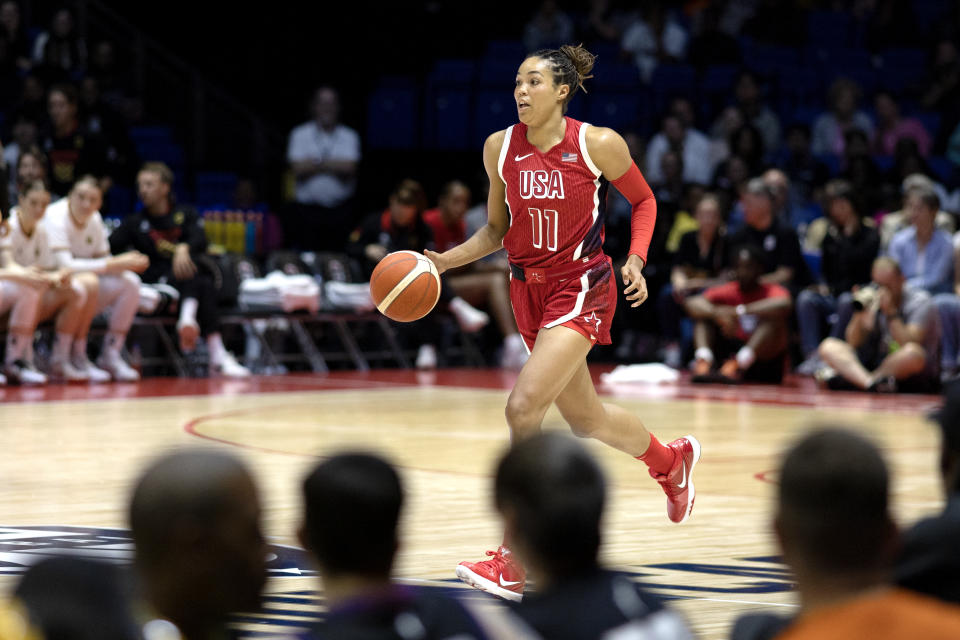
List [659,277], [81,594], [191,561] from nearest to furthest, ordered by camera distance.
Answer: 1. [81,594]
2. [191,561]
3. [659,277]

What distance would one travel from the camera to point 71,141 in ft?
39.9

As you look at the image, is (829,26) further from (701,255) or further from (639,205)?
(639,205)

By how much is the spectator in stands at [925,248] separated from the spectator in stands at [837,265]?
0.45 meters

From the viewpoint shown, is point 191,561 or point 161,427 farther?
point 161,427

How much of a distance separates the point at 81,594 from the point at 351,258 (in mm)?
11594

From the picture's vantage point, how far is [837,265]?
12336mm

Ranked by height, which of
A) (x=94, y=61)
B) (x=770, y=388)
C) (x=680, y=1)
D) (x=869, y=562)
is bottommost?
(x=770, y=388)

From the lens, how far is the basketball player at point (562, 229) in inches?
191

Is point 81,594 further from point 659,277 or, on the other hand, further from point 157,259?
point 659,277

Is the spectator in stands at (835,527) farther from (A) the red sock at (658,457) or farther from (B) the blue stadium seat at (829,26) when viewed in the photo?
(B) the blue stadium seat at (829,26)

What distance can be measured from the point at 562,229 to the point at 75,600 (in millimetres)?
3464

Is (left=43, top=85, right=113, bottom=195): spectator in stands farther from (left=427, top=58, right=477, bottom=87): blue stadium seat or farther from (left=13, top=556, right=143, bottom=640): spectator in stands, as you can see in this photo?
(left=13, top=556, right=143, bottom=640): spectator in stands

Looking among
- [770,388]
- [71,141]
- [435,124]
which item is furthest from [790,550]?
[435,124]

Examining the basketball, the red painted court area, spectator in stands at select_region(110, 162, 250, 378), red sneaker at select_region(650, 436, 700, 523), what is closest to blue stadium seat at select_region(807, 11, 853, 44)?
the red painted court area
